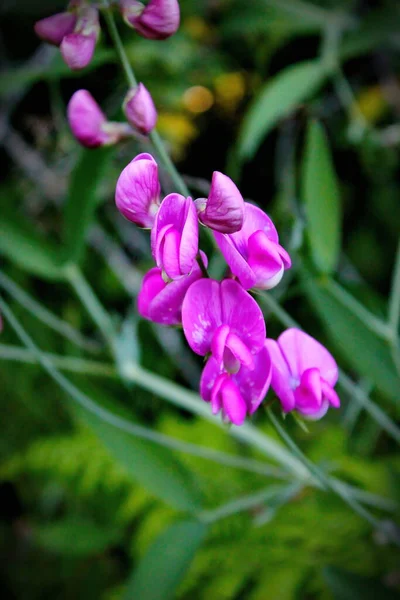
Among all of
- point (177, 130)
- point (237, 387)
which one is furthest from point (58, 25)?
point (177, 130)

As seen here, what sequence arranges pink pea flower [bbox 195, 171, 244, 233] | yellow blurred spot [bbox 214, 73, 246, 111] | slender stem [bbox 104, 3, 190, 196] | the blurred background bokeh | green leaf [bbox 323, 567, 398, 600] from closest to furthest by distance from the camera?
pink pea flower [bbox 195, 171, 244, 233] → slender stem [bbox 104, 3, 190, 196] → green leaf [bbox 323, 567, 398, 600] → the blurred background bokeh → yellow blurred spot [bbox 214, 73, 246, 111]

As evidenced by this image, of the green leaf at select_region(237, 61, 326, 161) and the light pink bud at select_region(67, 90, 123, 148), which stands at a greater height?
the light pink bud at select_region(67, 90, 123, 148)

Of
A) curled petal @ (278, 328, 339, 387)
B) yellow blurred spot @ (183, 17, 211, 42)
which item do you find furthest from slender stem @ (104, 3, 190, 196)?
yellow blurred spot @ (183, 17, 211, 42)

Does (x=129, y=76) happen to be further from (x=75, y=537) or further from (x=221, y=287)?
(x=75, y=537)

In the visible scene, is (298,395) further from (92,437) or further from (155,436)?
(92,437)

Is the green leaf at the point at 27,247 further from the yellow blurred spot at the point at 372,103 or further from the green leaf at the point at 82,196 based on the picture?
the yellow blurred spot at the point at 372,103

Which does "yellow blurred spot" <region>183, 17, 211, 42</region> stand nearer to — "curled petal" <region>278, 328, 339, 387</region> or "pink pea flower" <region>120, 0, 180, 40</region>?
"pink pea flower" <region>120, 0, 180, 40</region>

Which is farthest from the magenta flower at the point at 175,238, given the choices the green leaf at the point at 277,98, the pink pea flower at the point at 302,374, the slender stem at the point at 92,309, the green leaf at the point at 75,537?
the green leaf at the point at 75,537
